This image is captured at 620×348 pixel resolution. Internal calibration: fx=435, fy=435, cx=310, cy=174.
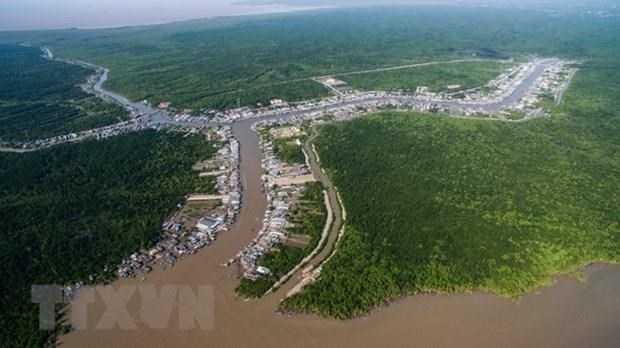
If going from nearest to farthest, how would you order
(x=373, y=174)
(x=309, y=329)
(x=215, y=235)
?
(x=309, y=329), (x=215, y=235), (x=373, y=174)

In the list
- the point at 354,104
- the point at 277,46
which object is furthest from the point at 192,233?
the point at 277,46

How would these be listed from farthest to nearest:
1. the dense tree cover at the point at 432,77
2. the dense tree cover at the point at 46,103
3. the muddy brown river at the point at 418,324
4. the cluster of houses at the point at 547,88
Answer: the dense tree cover at the point at 432,77, the cluster of houses at the point at 547,88, the dense tree cover at the point at 46,103, the muddy brown river at the point at 418,324

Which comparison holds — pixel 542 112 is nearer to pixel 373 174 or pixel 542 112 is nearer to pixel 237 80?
pixel 373 174

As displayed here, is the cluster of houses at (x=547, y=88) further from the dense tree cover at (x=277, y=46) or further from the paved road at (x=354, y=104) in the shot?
the dense tree cover at (x=277, y=46)

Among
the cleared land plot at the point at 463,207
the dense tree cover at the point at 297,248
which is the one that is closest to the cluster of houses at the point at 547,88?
the cleared land plot at the point at 463,207

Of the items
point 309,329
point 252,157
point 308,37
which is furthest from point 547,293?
point 308,37

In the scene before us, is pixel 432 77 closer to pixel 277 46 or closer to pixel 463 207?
pixel 463 207
